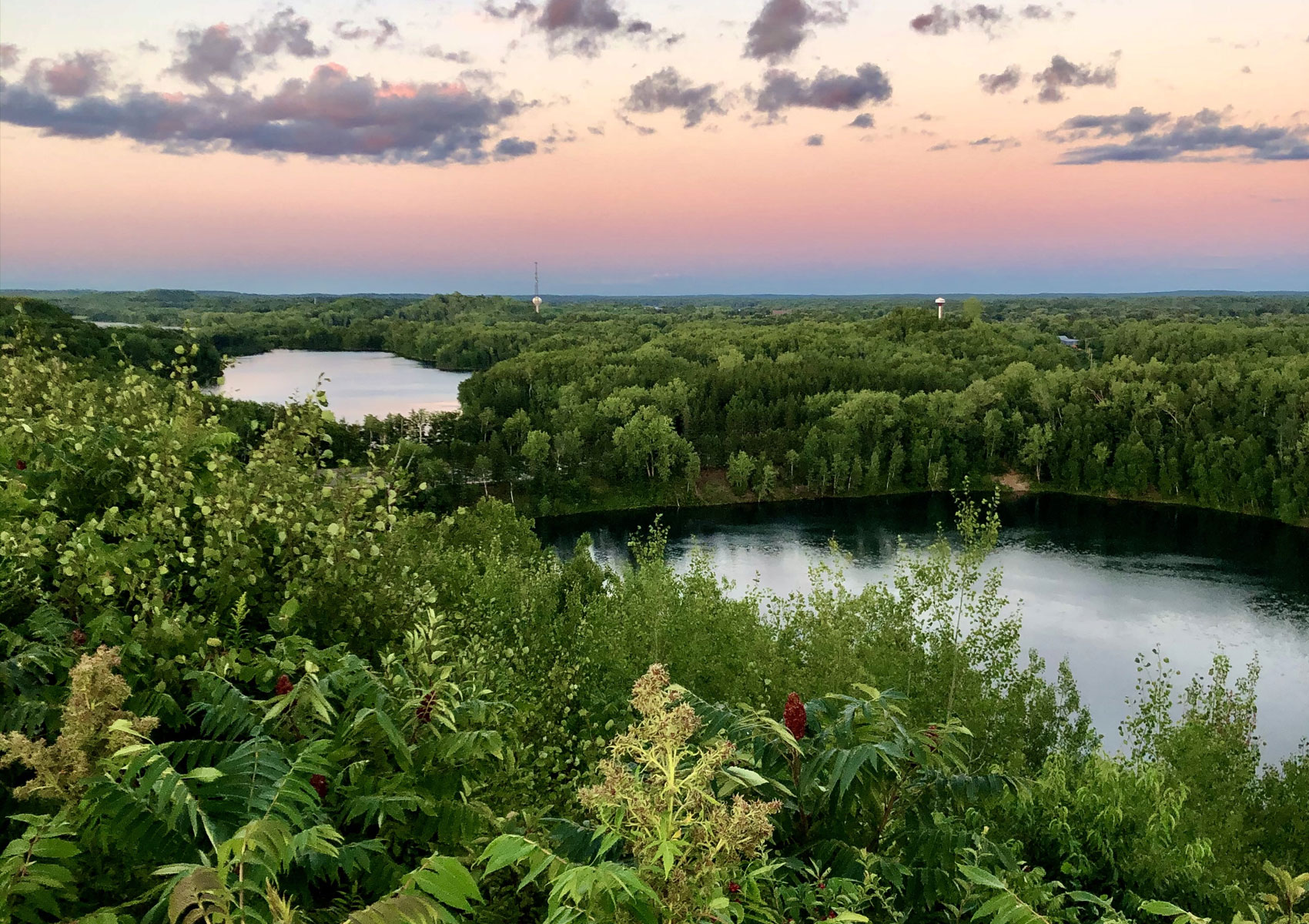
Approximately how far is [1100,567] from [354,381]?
347 ft

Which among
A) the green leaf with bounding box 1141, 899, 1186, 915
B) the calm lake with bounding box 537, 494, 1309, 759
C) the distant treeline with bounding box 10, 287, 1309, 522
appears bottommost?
the calm lake with bounding box 537, 494, 1309, 759

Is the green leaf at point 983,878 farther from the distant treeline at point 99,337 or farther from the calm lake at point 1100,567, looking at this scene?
the distant treeline at point 99,337

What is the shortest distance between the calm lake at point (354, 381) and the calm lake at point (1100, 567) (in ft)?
99.6

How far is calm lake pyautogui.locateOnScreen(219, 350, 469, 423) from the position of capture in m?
92.9

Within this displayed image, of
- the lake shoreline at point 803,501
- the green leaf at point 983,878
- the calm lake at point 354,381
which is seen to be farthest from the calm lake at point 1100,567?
the calm lake at point 354,381

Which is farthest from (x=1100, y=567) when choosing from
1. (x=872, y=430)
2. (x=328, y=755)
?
(x=328, y=755)

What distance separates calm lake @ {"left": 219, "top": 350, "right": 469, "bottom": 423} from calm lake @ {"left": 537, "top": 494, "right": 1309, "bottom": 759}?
30343 mm

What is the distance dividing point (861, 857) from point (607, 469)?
249 ft

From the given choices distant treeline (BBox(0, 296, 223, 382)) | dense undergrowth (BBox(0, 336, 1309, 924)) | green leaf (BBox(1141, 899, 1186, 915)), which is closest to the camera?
Result: dense undergrowth (BBox(0, 336, 1309, 924))

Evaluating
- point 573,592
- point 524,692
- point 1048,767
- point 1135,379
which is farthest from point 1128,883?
point 1135,379

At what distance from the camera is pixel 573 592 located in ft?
99.5

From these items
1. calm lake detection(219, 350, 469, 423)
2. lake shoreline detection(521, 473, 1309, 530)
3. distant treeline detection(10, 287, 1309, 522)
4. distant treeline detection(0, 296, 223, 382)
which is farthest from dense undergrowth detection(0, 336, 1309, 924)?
lake shoreline detection(521, 473, 1309, 530)

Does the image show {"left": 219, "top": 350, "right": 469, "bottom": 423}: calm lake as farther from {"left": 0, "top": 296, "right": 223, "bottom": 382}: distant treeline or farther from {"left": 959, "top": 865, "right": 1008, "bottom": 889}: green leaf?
{"left": 959, "top": 865, "right": 1008, "bottom": 889}: green leaf

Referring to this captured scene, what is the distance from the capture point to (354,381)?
129250 millimetres
